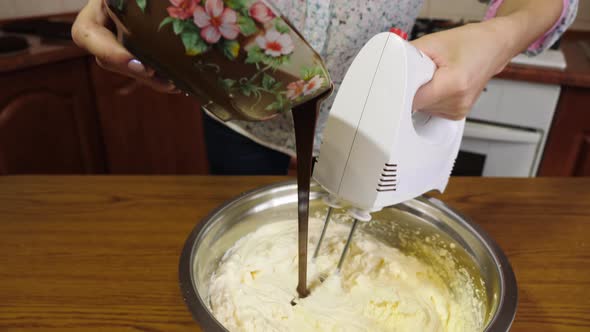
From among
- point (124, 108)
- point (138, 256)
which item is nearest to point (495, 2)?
point (138, 256)

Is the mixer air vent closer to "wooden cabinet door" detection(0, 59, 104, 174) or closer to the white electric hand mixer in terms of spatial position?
the white electric hand mixer

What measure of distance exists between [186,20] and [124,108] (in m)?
1.73

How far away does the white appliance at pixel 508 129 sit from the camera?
185 cm

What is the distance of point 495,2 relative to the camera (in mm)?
990

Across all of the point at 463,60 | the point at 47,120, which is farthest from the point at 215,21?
the point at 47,120

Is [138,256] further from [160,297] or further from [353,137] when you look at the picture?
[353,137]

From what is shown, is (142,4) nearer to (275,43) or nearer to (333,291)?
(275,43)

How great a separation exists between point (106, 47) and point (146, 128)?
1.56 m

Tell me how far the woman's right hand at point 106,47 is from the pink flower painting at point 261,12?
226mm

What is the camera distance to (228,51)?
439 mm

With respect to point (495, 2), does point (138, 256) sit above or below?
below

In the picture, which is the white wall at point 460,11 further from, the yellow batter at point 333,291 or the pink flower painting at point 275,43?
the pink flower painting at point 275,43

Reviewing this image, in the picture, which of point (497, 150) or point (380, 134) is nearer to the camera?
point (380, 134)

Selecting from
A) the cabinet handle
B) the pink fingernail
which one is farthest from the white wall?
the pink fingernail
